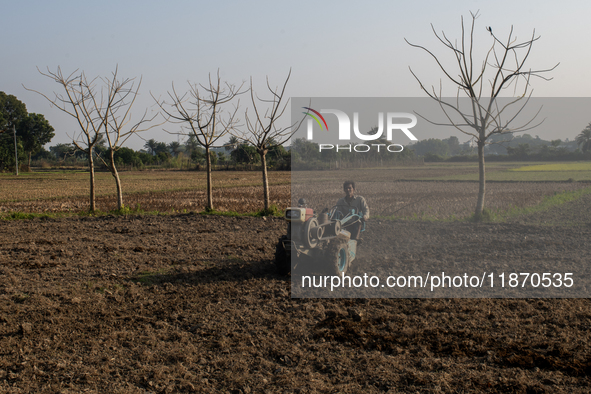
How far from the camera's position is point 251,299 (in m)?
6.00

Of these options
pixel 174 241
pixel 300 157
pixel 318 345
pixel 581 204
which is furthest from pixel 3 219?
pixel 300 157

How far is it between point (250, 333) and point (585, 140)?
86881 millimetres

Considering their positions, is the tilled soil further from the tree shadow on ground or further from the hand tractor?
the hand tractor

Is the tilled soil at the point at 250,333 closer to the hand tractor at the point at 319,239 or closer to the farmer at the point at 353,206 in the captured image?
the hand tractor at the point at 319,239

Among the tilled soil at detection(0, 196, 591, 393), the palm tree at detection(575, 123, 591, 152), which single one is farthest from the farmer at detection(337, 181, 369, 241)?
the palm tree at detection(575, 123, 591, 152)

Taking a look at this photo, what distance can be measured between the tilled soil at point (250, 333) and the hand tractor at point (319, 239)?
21.7 inches

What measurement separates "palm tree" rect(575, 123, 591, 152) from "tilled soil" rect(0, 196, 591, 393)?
77.0 metres

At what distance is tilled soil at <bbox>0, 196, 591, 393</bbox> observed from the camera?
3773 mm

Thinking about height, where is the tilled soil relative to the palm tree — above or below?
below

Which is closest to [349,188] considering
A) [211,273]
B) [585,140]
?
[211,273]

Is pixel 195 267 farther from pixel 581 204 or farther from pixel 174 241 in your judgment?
pixel 581 204

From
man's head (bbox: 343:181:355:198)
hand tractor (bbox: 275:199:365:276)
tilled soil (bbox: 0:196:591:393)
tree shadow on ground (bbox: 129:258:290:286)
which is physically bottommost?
tilled soil (bbox: 0:196:591:393)

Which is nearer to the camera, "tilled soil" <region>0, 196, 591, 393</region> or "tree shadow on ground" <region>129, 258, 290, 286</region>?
"tilled soil" <region>0, 196, 591, 393</region>

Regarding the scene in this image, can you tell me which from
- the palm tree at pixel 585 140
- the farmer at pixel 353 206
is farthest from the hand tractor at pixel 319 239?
the palm tree at pixel 585 140
